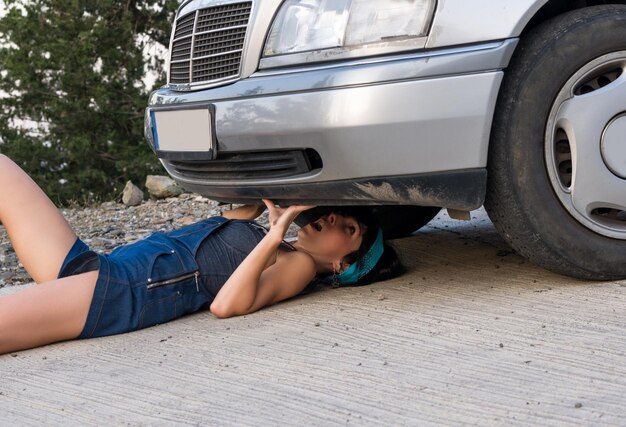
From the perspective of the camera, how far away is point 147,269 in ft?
10.4

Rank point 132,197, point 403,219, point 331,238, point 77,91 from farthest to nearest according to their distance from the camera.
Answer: point 77,91 < point 132,197 < point 403,219 < point 331,238

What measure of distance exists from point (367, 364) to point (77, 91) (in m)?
10.4

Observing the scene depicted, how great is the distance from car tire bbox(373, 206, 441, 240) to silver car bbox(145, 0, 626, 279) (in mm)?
1286

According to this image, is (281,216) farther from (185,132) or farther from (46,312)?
(46,312)

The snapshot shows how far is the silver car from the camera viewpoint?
291cm

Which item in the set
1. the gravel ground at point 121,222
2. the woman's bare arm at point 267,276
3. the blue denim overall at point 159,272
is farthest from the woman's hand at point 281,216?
the gravel ground at point 121,222

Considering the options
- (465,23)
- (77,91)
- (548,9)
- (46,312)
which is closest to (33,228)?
(46,312)

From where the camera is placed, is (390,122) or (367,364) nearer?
(367,364)

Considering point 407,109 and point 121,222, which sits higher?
point 407,109

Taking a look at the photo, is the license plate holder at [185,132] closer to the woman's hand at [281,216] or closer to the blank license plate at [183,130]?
the blank license plate at [183,130]

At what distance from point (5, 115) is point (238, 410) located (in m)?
10.8

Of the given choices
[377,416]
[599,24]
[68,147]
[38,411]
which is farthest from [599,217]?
[68,147]

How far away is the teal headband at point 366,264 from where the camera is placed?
11.8 ft

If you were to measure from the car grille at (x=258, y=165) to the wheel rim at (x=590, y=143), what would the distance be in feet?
2.74
